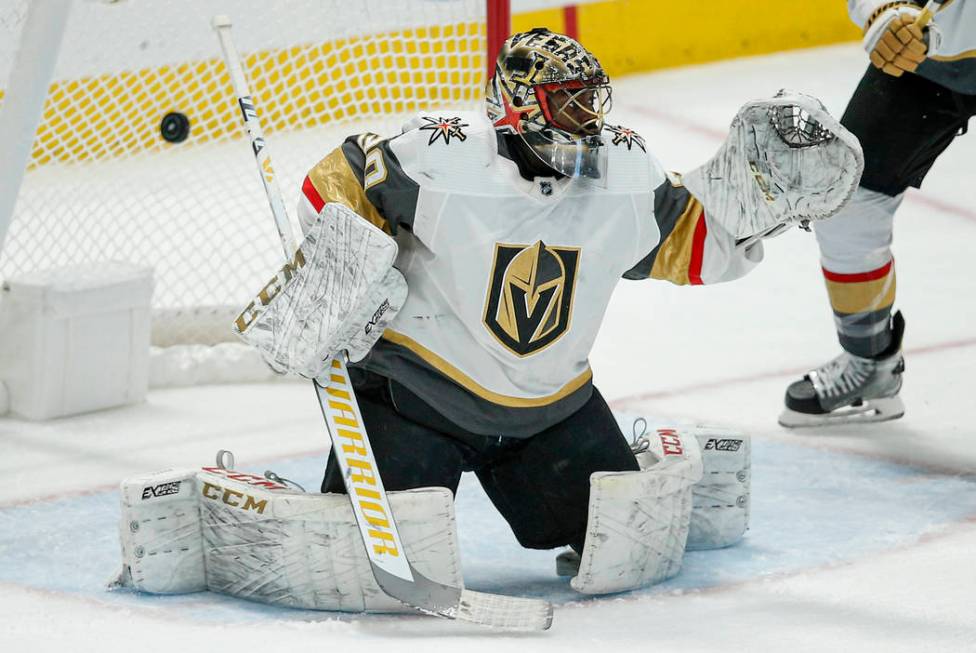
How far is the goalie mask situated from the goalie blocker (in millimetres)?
478

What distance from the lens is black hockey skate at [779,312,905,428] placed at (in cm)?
378

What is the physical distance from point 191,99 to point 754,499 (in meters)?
2.03

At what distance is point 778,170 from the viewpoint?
8.77 feet

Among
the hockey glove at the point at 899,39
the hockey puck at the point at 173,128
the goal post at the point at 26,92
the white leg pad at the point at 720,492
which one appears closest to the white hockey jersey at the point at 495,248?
the white leg pad at the point at 720,492

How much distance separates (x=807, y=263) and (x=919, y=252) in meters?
0.35

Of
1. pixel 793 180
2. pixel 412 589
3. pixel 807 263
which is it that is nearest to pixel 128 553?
pixel 412 589

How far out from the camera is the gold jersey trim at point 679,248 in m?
2.75

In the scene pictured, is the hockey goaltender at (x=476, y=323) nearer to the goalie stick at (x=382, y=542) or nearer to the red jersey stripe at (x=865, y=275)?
the goalie stick at (x=382, y=542)

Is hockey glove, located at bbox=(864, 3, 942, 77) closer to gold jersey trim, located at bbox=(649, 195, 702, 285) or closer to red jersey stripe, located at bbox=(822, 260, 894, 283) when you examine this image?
red jersey stripe, located at bbox=(822, 260, 894, 283)

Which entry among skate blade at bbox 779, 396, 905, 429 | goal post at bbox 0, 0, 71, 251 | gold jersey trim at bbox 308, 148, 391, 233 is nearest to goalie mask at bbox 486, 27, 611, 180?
gold jersey trim at bbox 308, 148, 391, 233

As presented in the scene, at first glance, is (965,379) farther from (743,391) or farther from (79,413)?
(79,413)

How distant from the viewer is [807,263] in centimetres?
525

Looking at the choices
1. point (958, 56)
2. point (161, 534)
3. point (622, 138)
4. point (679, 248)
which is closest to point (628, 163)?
point (622, 138)

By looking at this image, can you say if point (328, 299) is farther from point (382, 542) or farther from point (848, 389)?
Result: point (848, 389)
